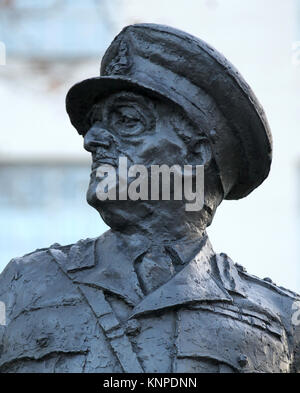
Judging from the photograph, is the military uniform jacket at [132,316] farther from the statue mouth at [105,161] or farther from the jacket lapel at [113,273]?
the statue mouth at [105,161]

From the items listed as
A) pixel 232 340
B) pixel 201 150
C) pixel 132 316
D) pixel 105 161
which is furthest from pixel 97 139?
pixel 232 340

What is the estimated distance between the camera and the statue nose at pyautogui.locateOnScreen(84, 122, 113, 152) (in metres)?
4.73

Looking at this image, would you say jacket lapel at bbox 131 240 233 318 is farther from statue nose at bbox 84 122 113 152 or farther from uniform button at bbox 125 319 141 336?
statue nose at bbox 84 122 113 152

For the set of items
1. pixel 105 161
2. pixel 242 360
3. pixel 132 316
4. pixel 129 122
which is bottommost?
pixel 242 360

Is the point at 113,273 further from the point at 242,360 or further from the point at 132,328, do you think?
the point at 242,360

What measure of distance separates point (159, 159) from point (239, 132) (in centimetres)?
28

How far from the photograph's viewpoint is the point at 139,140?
4.71 m

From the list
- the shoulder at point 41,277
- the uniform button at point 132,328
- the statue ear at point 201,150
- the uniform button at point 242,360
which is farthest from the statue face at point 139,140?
the uniform button at point 242,360

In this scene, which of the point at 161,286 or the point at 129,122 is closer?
the point at 161,286

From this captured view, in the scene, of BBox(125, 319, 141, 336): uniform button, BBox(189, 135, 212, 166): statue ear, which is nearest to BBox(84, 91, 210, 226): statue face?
BBox(189, 135, 212, 166): statue ear

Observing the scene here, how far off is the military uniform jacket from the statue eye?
31 cm

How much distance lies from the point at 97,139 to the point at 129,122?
0.10 meters

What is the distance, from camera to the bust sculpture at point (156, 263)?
14.9 feet

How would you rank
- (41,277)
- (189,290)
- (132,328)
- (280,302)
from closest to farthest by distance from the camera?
(132,328) < (189,290) < (41,277) < (280,302)
